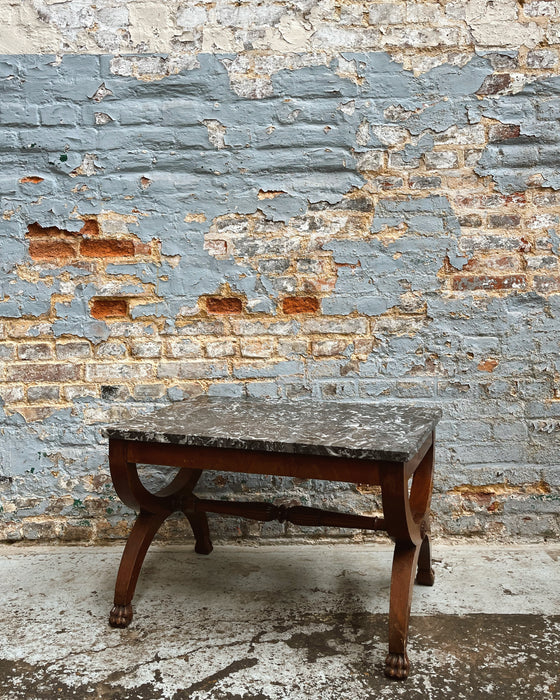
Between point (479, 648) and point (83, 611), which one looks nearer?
point (479, 648)

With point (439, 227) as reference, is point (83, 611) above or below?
below

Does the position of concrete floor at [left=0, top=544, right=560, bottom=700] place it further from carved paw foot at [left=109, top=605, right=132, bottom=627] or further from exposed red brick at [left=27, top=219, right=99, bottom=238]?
exposed red brick at [left=27, top=219, right=99, bottom=238]

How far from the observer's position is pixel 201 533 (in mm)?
2664

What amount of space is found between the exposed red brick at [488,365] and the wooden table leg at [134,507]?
1.31m

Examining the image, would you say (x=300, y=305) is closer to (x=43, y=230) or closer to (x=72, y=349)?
(x=72, y=349)

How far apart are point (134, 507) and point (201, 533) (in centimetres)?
53

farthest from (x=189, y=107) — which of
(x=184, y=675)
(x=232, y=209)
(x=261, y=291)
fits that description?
(x=184, y=675)

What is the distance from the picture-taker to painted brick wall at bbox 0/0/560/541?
263 cm

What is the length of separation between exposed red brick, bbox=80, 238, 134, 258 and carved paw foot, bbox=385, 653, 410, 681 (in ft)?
6.07

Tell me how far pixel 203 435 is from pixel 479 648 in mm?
1075

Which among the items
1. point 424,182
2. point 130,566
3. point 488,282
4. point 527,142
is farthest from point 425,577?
point 527,142

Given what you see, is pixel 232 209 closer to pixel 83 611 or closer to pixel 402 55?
pixel 402 55

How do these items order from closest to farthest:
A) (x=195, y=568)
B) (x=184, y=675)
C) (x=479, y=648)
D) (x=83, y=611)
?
(x=184, y=675) → (x=479, y=648) → (x=83, y=611) → (x=195, y=568)

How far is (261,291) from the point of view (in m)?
2.70
